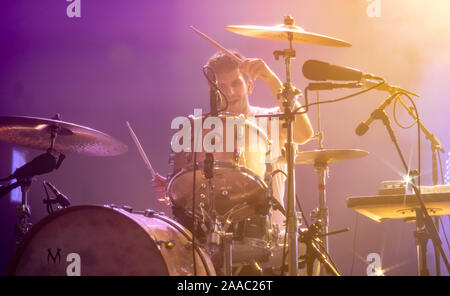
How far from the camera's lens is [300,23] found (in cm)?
432

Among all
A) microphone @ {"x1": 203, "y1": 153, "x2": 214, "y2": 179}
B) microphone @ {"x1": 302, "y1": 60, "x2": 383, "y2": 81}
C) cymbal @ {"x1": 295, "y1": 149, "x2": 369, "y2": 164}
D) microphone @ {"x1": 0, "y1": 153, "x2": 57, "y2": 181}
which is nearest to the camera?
microphone @ {"x1": 302, "y1": 60, "x2": 383, "y2": 81}

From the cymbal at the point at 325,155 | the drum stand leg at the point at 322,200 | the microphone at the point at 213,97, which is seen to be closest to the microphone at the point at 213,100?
the microphone at the point at 213,97

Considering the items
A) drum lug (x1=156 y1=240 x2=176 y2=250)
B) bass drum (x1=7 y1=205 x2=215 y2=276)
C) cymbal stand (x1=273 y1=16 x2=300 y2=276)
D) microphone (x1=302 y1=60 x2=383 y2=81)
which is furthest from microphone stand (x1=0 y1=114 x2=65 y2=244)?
microphone (x1=302 y1=60 x2=383 y2=81)

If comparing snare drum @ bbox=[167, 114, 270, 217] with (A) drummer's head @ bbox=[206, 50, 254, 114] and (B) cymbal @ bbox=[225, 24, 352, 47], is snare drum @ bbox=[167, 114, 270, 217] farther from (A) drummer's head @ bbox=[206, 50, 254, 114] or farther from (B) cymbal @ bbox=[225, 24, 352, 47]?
(A) drummer's head @ bbox=[206, 50, 254, 114]

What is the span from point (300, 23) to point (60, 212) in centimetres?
321

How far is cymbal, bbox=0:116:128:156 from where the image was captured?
2205 mm

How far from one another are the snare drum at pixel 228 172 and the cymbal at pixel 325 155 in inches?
27.7

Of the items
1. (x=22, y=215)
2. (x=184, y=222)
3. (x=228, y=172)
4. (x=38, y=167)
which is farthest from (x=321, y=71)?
(x=22, y=215)

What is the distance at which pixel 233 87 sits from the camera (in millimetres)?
2893

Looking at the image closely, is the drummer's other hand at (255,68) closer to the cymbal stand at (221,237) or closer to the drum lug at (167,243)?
Answer: the cymbal stand at (221,237)

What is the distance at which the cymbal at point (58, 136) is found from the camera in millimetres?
2205

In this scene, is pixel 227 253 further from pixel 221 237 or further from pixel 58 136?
pixel 58 136
